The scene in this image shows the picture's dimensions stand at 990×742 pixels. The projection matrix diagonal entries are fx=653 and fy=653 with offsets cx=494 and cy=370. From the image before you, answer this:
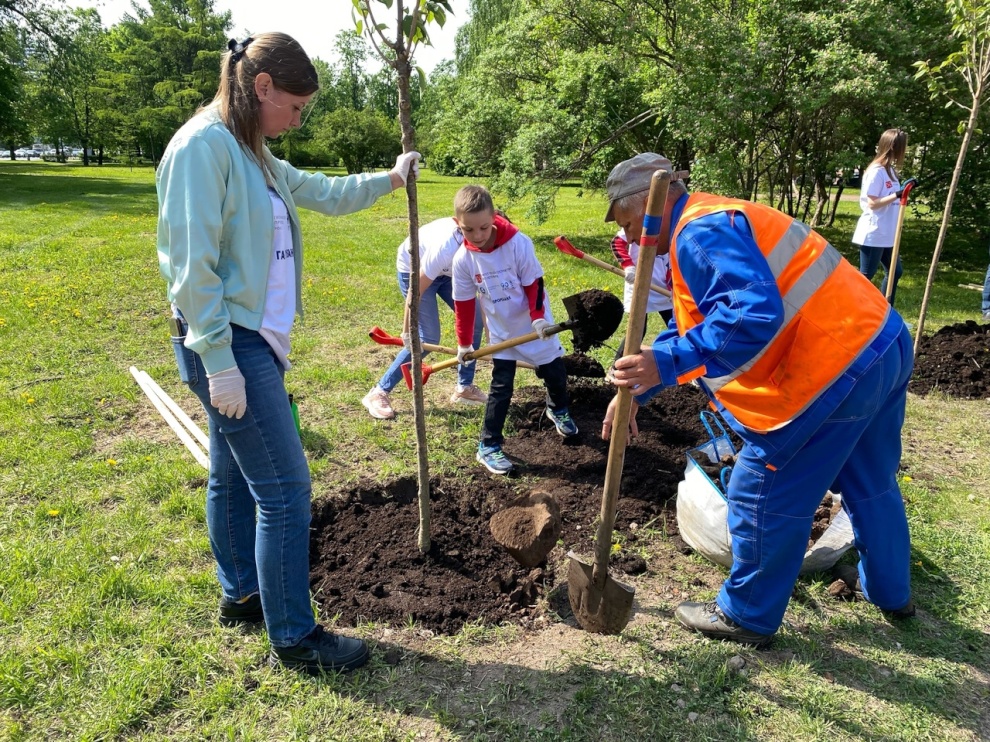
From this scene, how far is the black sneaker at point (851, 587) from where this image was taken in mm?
2768

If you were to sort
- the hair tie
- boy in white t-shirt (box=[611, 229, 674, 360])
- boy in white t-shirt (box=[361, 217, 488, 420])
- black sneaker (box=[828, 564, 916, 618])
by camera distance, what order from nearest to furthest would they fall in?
the hair tie, black sneaker (box=[828, 564, 916, 618]), boy in white t-shirt (box=[361, 217, 488, 420]), boy in white t-shirt (box=[611, 229, 674, 360])

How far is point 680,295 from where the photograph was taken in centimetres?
234

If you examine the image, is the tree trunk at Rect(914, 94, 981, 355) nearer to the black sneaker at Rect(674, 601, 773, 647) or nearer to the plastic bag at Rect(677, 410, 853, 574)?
the plastic bag at Rect(677, 410, 853, 574)

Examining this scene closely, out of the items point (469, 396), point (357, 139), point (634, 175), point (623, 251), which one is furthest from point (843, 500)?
point (357, 139)

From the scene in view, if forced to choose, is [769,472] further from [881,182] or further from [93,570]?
[881,182]

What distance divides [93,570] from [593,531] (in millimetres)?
2395

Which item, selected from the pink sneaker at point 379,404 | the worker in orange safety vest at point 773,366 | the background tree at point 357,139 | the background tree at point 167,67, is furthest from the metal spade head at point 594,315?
the background tree at point 167,67

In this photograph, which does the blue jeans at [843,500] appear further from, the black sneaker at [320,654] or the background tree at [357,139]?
the background tree at [357,139]

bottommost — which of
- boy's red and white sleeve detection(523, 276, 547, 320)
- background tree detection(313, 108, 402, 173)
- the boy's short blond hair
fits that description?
boy's red and white sleeve detection(523, 276, 547, 320)

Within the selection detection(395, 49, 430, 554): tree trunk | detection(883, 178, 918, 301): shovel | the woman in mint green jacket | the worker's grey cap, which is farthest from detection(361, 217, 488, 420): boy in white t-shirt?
detection(883, 178, 918, 301): shovel

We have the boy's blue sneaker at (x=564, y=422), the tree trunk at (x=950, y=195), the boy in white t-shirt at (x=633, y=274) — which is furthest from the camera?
the tree trunk at (x=950, y=195)

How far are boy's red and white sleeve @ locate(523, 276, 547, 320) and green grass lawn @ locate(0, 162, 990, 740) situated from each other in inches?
38.6

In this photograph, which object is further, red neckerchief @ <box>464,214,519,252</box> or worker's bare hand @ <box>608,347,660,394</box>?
red neckerchief @ <box>464,214,519,252</box>

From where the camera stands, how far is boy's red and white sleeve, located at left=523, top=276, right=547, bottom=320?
4.11 meters
